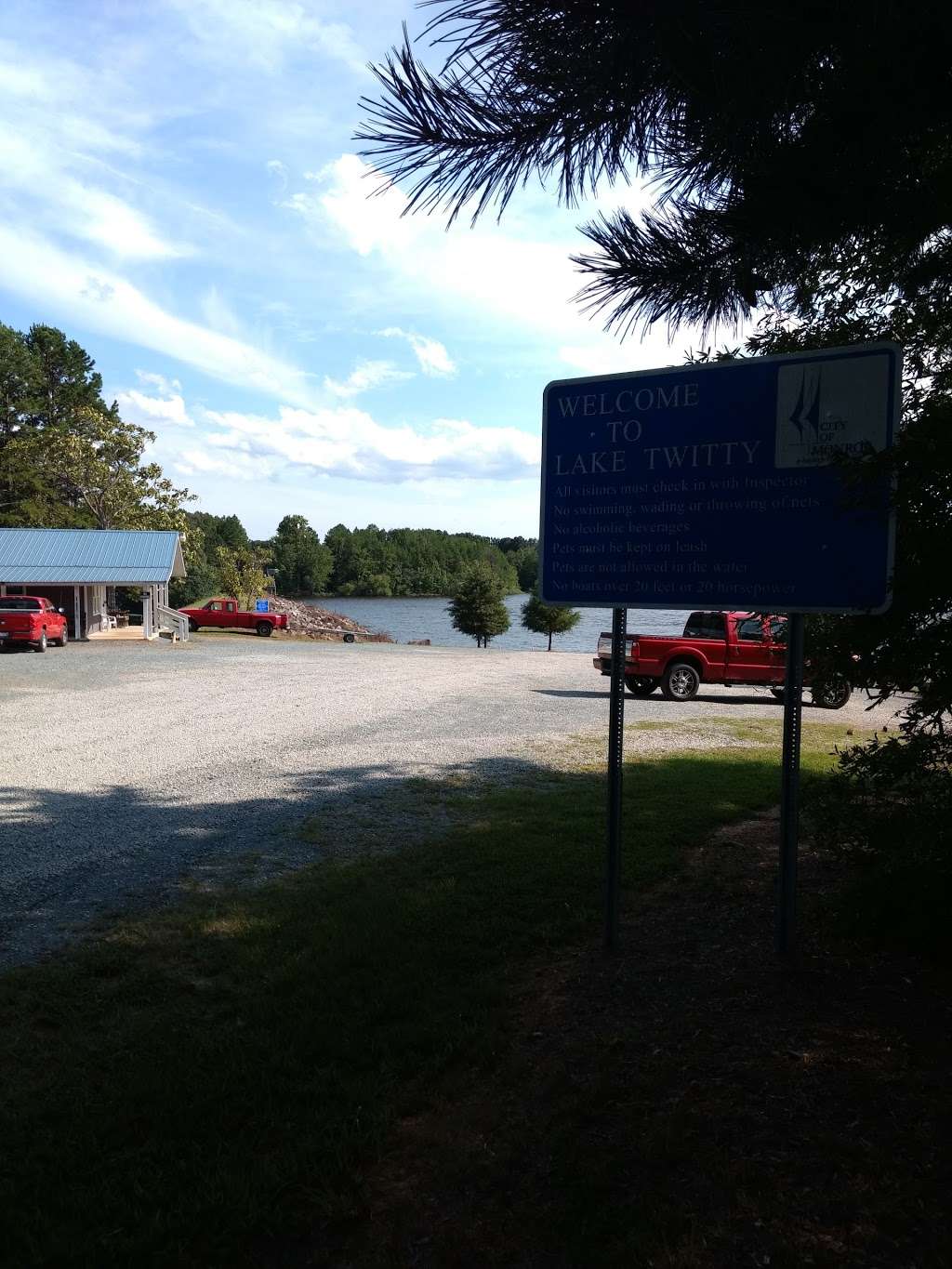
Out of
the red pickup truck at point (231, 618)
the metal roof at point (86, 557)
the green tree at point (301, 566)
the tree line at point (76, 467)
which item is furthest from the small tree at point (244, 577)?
the green tree at point (301, 566)

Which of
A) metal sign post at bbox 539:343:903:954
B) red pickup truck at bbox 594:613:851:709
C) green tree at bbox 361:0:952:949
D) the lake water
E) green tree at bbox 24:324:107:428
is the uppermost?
green tree at bbox 24:324:107:428

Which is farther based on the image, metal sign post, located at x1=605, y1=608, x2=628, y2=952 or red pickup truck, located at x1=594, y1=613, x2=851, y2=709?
red pickup truck, located at x1=594, y1=613, x2=851, y2=709

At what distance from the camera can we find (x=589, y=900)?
5.60 metres

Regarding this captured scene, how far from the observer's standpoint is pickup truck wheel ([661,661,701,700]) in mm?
18906

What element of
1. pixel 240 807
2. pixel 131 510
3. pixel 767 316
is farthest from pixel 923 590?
pixel 131 510

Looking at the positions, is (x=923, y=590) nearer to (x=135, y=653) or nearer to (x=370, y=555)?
(x=135, y=653)

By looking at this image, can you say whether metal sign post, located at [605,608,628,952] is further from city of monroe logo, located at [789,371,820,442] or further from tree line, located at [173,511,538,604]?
tree line, located at [173,511,538,604]

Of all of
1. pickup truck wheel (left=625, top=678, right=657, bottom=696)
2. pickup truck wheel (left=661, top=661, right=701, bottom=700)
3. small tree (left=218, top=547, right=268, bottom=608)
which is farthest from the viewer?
small tree (left=218, top=547, right=268, bottom=608)

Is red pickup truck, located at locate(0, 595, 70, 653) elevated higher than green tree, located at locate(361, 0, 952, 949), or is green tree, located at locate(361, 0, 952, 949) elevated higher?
green tree, located at locate(361, 0, 952, 949)

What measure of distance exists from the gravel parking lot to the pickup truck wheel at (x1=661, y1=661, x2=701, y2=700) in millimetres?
469

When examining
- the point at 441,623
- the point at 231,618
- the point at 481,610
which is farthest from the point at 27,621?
the point at 441,623

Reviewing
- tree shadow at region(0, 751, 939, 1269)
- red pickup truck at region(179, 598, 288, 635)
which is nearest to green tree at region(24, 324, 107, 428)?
red pickup truck at region(179, 598, 288, 635)

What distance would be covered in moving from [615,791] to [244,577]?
202ft

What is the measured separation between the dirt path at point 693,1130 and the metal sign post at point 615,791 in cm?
29
